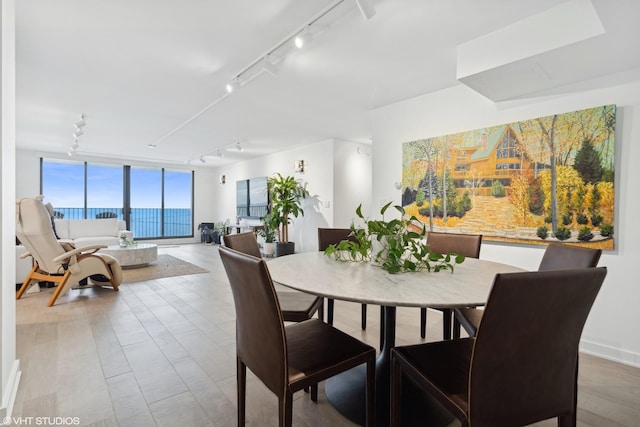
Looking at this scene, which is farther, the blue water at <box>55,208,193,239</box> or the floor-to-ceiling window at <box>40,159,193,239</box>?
the blue water at <box>55,208,193,239</box>

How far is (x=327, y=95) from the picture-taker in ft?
11.9

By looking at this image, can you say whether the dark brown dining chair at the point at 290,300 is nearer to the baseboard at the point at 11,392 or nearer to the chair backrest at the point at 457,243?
the chair backrest at the point at 457,243

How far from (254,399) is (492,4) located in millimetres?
2766

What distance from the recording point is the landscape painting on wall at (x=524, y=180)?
2.33 m

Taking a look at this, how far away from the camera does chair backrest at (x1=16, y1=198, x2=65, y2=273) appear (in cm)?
315

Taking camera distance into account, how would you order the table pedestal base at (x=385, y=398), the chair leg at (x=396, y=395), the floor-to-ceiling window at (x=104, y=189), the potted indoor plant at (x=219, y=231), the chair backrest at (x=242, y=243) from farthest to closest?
the potted indoor plant at (x=219, y=231) < the floor-to-ceiling window at (x=104, y=189) < the chair backrest at (x=242, y=243) < the table pedestal base at (x=385, y=398) < the chair leg at (x=396, y=395)

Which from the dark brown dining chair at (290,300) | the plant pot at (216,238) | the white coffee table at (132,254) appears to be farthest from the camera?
the plant pot at (216,238)

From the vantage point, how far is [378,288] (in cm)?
123

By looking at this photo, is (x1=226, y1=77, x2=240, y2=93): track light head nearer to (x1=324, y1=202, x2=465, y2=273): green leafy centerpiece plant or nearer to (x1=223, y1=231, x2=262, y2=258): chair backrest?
(x1=223, y1=231, x2=262, y2=258): chair backrest

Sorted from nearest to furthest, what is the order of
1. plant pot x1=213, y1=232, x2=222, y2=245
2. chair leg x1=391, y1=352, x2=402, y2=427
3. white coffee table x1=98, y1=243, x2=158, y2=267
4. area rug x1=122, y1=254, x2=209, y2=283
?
chair leg x1=391, y1=352, x2=402, y2=427, area rug x1=122, y1=254, x2=209, y2=283, white coffee table x1=98, y1=243, x2=158, y2=267, plant pot x1=213, y1=232, x2=222, y2=245

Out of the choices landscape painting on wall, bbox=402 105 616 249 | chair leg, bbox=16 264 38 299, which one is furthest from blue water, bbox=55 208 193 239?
landscape painting on wall, bbox=402 105 616 249

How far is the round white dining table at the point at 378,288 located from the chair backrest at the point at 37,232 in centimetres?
295

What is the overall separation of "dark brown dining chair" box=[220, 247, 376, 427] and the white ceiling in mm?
1810

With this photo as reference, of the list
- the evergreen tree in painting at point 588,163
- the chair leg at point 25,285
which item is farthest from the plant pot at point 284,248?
the evergreen tree in painting at point 588,163
